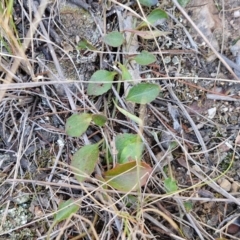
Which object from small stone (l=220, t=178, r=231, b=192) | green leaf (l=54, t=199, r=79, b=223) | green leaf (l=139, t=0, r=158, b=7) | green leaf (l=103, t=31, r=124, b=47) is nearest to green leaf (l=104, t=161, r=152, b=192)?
green leaf (l=54, t=199, r=79, b=223)

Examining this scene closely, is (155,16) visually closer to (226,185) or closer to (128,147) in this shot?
(128,147)

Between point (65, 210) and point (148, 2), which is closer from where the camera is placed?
point (65, 210)

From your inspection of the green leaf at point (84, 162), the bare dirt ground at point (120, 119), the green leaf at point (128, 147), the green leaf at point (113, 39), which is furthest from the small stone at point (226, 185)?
the green leaf at point (113, 39)

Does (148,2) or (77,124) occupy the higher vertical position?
(148,2)

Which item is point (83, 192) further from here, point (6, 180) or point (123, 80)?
point (123, 80)

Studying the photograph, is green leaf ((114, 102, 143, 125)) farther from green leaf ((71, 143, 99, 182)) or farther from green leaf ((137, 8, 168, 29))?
green leaf ((137, 8, 168, 29))

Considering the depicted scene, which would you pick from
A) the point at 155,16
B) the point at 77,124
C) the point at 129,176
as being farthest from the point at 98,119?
the point at 155,16
